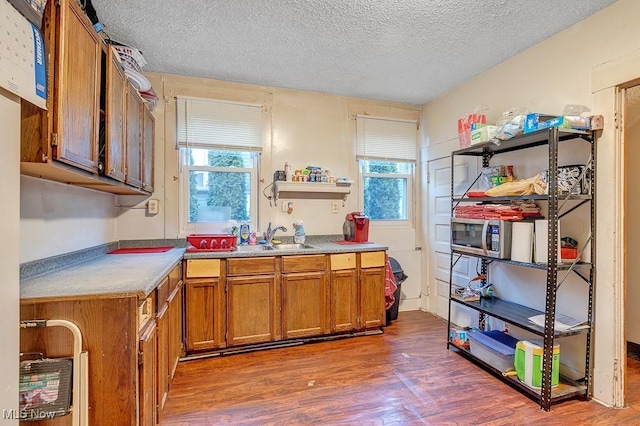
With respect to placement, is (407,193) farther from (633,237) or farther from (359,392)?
(359,392)

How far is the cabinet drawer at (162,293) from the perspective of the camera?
179cm

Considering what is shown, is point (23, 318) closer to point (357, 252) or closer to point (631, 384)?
point (357, 252)

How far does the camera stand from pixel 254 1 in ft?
6.61

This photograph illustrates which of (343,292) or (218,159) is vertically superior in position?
(218,159)

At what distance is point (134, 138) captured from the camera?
2.35 metres

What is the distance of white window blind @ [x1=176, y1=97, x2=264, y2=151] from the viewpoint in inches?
123

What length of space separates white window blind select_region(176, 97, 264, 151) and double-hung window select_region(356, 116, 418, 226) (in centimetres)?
117

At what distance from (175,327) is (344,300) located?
146 centimetres

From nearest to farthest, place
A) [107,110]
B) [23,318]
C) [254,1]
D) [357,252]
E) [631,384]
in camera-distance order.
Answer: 1. [23,318]
2. [107,110]
3. [254,1]
4. [631,384]
5. [357,252]

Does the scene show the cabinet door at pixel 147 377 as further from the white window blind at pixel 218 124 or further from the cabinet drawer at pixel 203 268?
the white window blind at pixel 218 124

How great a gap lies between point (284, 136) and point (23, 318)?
262 cm

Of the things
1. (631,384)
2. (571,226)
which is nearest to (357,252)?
(571,226)
